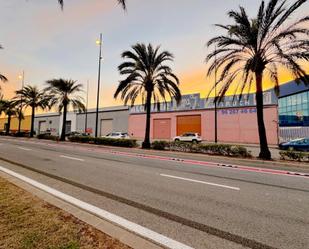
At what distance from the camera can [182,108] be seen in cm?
4416

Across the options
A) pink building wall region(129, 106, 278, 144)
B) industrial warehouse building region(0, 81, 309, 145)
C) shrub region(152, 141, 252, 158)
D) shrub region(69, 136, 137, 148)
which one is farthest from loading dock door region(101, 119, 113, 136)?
shrub region(152, 141, 252, 158)

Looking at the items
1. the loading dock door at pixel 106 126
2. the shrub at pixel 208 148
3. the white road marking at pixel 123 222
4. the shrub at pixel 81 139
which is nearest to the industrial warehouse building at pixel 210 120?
the loading dock door at pixel 106 126

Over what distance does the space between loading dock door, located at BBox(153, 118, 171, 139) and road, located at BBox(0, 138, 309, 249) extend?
119ft

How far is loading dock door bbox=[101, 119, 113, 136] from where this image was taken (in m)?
55.8

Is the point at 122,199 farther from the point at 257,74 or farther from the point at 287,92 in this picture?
the point at 287,92

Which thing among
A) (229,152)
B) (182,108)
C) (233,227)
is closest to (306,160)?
(229,152)

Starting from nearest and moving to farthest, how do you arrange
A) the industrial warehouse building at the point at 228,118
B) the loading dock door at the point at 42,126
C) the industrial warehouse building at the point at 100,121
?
the industrial warehouse building at the point at 228,118 → the industrial warehouse building at the point at 100,121 → the loading dock door at the point at 42,126

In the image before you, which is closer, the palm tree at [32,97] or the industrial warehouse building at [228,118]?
the industrial warehouse building at [228,118]

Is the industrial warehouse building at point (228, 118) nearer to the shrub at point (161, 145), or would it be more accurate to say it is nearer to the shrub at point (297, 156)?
the shrub at point (161, 145)

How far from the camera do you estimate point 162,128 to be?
46.7m

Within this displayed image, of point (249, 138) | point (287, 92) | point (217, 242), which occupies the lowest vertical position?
point (217, 242)

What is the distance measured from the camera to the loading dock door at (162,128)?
45.8m

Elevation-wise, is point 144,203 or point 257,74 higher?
point 257,74

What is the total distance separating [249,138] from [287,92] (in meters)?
9.30
